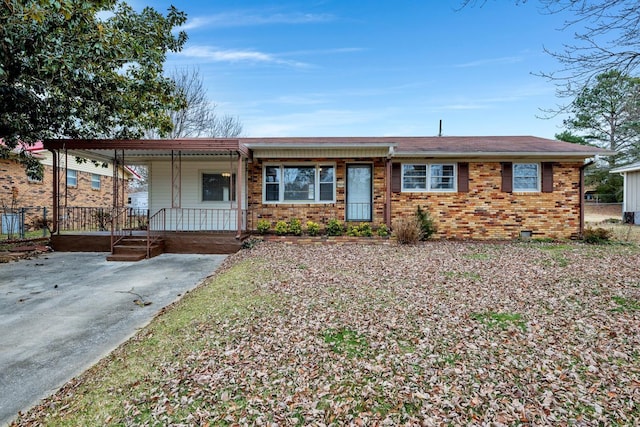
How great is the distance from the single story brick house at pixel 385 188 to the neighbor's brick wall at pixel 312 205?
3cm

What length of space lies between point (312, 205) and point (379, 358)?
8189 mm

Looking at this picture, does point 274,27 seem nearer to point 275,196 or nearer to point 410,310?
point 275,196

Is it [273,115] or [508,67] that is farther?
[273,115]

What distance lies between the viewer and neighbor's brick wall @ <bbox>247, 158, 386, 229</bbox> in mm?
10984

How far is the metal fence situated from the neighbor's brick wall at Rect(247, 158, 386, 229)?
7.80 metres

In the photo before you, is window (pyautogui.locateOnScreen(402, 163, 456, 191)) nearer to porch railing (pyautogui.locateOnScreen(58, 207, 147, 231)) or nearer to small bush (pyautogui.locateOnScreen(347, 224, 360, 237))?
small bush (pyautogui.locateOnScreen(347, 224, 360, 237))

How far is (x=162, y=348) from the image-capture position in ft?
10.9

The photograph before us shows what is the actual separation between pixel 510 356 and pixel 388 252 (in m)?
5.47

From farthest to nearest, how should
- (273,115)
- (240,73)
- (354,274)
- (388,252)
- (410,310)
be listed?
Result: (273,115) < (240,73) < (388,252) < (354,274) < (410,310)

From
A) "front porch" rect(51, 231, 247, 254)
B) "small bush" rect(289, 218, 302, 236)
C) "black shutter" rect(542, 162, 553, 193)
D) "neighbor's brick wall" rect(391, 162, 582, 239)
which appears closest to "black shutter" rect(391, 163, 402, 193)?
"neighbor's brick wall" rect(391, 162, 582, 239)

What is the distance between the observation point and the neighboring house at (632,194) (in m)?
17.5

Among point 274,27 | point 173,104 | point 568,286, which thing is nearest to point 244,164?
point 173,104

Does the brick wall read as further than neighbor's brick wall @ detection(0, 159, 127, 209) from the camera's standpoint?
No

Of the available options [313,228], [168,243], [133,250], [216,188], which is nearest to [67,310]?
[133,250]
